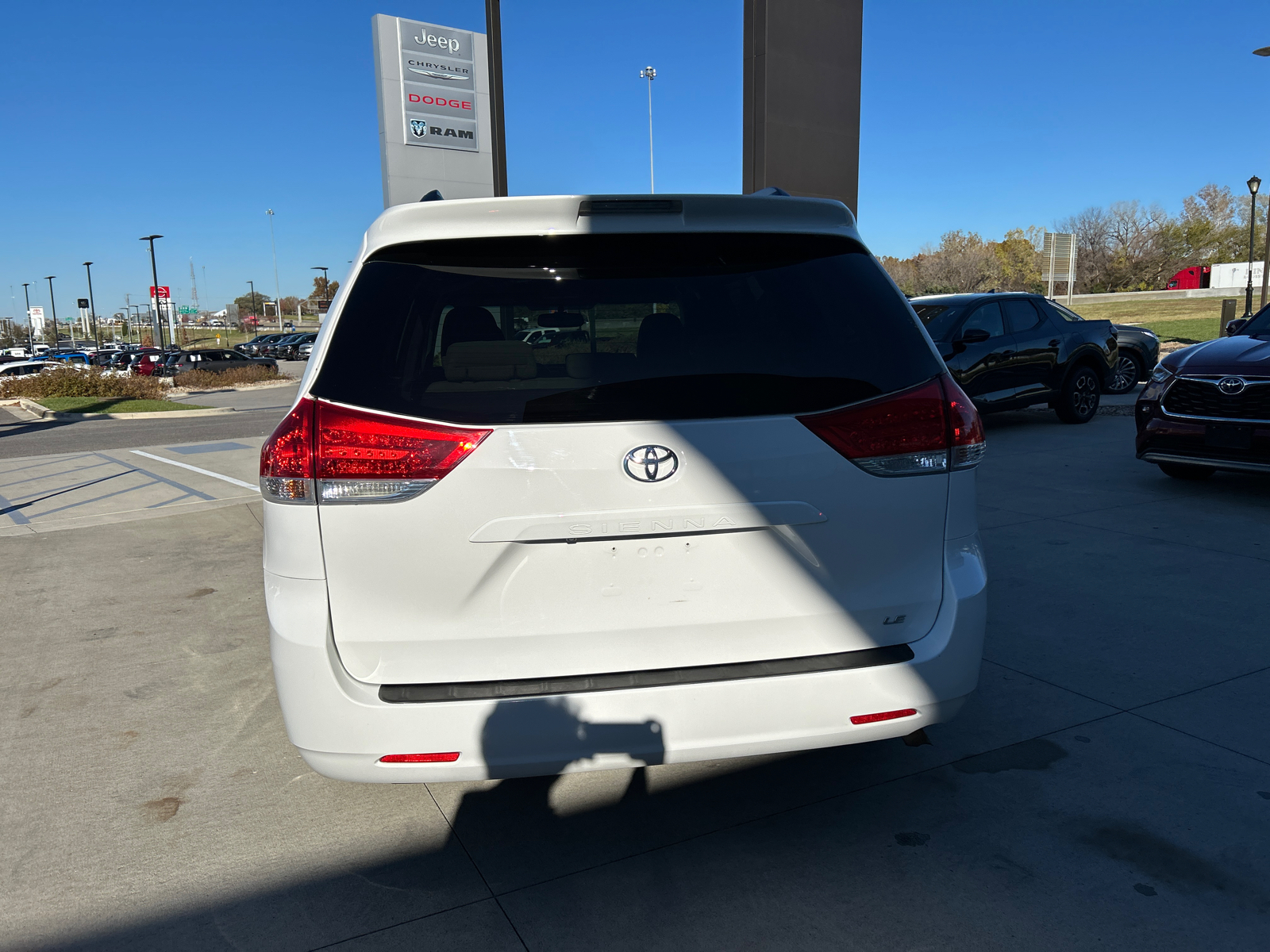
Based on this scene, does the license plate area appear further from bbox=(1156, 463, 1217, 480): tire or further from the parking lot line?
the parking lot line

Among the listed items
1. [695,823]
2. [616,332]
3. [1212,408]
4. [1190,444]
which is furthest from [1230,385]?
[616,332]

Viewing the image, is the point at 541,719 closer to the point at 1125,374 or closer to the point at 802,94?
the point at 802,94

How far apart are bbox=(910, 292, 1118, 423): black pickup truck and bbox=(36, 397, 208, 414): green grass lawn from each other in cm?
1989

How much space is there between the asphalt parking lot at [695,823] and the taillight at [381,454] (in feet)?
3.93

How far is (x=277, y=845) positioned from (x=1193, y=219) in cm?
9189

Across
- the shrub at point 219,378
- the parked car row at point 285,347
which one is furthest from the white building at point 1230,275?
the shrub at point 219,378

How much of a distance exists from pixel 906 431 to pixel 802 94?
13686 mm

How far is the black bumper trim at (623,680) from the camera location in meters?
2.29

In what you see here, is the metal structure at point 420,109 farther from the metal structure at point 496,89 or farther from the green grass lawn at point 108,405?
the green grass lawn at point 108,405

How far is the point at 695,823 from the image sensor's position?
115 inches

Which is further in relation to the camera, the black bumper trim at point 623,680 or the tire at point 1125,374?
the tire at point 1125,374

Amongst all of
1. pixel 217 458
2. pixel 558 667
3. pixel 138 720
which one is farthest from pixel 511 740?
pixel 217 458

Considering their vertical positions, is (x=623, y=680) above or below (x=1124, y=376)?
above

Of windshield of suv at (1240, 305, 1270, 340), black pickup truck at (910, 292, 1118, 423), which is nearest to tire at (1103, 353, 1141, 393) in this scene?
black pickup truck at (910, 292, 1118, 423)
